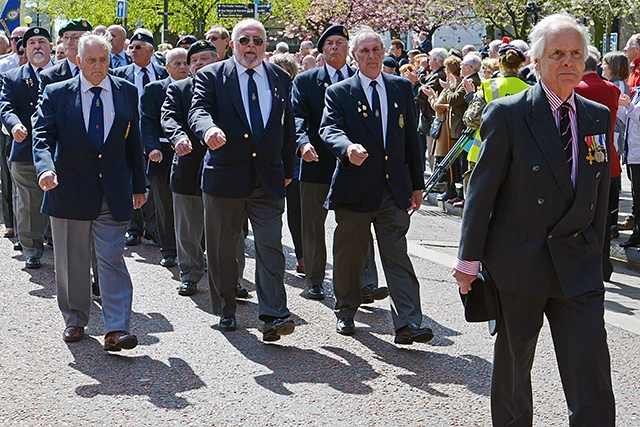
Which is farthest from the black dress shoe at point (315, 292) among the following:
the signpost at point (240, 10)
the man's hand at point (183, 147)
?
the signpost at point (240, 10)

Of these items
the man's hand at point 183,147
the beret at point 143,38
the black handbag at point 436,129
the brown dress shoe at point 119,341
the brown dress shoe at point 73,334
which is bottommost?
the brown dress shoe at point 73,334

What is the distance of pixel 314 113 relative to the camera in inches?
340

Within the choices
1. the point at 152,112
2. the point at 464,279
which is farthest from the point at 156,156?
the point at 464,279

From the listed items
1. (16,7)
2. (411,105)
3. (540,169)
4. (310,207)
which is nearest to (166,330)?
(310,207)

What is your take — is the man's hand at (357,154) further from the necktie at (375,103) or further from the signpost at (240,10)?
the signpost at (240,10)

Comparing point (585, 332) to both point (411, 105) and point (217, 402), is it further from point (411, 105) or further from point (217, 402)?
point (411, 105)

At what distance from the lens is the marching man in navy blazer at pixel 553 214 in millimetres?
4551

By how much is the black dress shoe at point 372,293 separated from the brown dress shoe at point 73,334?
7.33ft

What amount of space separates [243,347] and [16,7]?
18297mm

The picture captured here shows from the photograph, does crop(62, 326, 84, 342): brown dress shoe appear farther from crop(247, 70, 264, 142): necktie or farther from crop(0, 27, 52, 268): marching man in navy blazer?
crop(0, 27, 52, 268): marching man in navy blazer

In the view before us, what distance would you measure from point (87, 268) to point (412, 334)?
223 centimetres

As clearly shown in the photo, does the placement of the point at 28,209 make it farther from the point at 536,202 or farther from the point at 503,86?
the point at 536,202

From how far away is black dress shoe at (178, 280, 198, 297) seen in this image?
8.90 metres

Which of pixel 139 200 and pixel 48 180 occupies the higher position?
pixel 48 180
